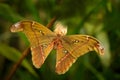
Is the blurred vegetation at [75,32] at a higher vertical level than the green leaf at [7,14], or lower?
lower

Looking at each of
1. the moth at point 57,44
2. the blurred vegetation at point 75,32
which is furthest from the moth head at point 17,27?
the blurred vegetation at point 75,32

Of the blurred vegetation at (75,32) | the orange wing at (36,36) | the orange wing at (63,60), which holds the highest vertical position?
the orange wing at (36,36)

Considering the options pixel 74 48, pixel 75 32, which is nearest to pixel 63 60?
pixel 74 48

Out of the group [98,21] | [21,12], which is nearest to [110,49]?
[98,21]

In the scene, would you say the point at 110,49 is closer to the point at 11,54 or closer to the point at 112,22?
the point at 112,22

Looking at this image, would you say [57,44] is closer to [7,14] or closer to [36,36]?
[36,36]

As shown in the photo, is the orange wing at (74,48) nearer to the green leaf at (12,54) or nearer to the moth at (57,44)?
the moth at (57,44)

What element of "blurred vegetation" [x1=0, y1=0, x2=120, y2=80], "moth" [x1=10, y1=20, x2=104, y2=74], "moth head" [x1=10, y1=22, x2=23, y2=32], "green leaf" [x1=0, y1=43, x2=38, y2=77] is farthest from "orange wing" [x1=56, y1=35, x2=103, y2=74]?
"green leaf" [x1=0, y1=43, x2=38, y2=77]

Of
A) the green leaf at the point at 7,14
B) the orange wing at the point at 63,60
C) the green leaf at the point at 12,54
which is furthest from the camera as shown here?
the green leaf at the point at 12,54
